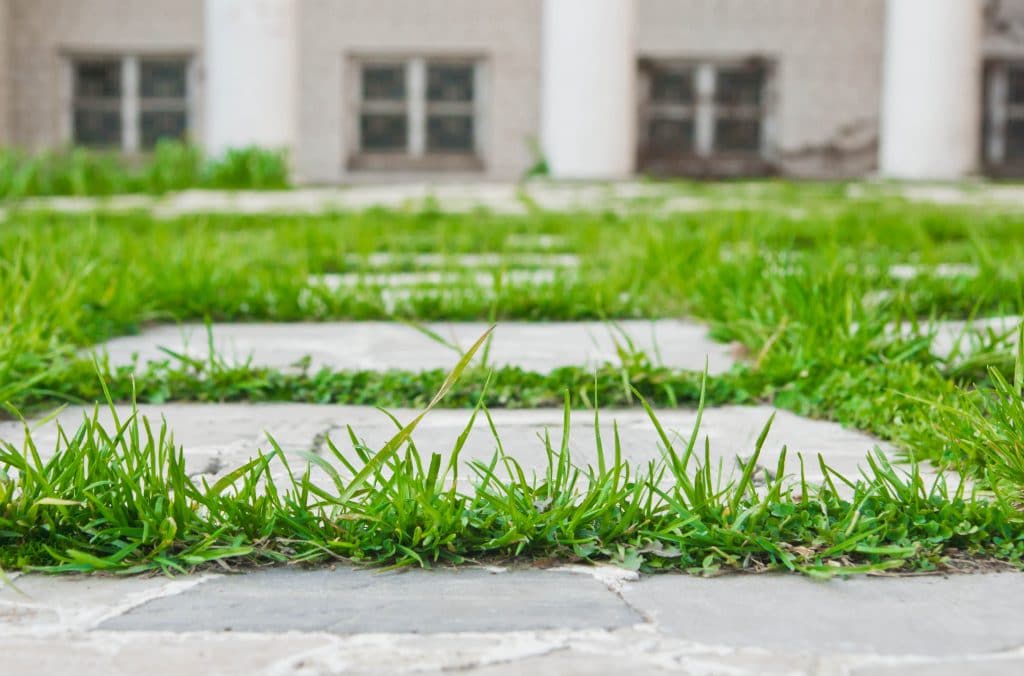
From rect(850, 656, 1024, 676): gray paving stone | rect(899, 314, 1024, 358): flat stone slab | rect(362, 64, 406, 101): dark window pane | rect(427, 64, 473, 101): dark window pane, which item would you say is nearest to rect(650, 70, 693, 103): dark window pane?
rect(427, 64, 473, 101): dark window pane

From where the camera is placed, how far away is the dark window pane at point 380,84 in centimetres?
1403

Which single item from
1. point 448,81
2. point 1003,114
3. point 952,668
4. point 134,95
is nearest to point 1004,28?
point 1003,114

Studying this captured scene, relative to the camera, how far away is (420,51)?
45.5 feet

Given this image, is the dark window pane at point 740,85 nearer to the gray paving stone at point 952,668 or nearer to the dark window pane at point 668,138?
the dark window pane at point 668,138

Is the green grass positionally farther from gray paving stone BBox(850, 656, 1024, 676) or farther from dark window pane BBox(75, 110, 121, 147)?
dark window pane BBox(75, 110, 121, 147)

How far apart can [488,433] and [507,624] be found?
2.51 feet

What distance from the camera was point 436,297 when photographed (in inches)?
124

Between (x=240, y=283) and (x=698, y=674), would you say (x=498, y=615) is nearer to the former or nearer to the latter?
(x=698, y=674)

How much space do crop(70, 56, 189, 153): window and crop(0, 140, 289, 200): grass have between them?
208 inches

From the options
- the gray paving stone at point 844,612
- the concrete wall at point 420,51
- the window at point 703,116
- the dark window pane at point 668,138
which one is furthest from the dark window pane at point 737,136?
the gray paving stone at point 844,612

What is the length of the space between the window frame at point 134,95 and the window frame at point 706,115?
474cm

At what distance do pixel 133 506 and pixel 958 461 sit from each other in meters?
0.99

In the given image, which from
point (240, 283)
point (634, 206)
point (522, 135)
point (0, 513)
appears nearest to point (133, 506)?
point (0, 513)

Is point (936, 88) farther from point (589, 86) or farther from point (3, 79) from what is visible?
point (3, 79)
